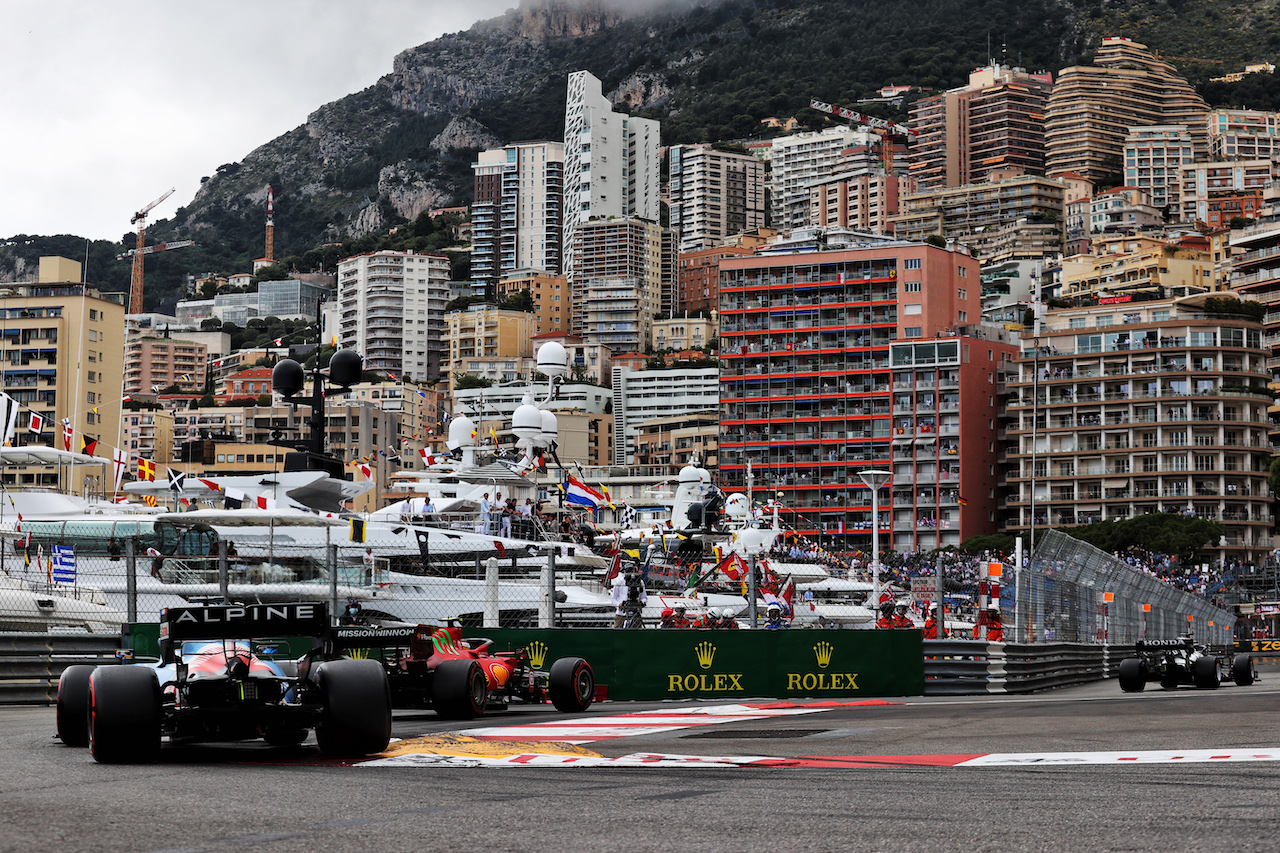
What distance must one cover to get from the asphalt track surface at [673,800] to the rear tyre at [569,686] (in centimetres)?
395

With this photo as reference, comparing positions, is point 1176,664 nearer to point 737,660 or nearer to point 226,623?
point 737,660

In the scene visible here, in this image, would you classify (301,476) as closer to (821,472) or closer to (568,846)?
(568,846)

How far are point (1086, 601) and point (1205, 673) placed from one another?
13.1ft

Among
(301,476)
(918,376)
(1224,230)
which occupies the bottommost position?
(301,476)

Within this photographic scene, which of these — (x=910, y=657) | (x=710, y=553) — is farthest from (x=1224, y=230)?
(x=910, y=657)

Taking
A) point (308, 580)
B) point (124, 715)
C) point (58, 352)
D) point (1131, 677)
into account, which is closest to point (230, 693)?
point (124, 715)

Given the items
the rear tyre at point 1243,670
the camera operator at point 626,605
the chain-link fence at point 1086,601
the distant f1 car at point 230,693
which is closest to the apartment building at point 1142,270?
the chain-link fence at point 1086,601

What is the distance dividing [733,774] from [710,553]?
37.7 metres

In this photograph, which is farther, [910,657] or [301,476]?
[301,476]

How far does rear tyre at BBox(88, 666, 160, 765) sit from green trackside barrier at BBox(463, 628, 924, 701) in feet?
31.6

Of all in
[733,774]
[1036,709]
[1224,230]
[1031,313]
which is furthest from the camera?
[1224,230]

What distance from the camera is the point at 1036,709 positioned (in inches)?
734

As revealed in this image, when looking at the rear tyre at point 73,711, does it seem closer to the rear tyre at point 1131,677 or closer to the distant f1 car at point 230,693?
the distant f1 car at point 230,693

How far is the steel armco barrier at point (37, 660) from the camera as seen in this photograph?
60.2ft
